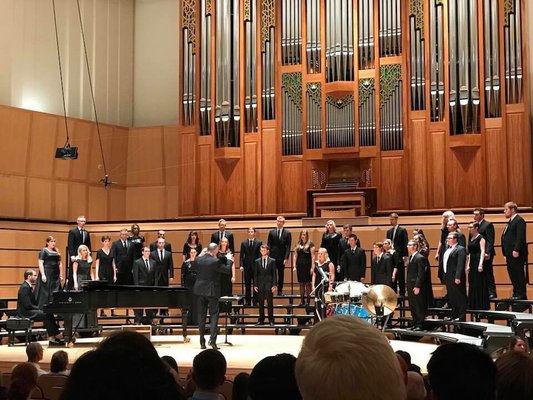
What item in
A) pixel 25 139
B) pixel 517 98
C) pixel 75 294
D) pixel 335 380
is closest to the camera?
pixel 335 380

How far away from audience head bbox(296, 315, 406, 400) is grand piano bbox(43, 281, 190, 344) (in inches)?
358

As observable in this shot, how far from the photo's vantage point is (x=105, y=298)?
10.2 metres

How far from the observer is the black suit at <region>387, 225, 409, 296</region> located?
41.2 feet

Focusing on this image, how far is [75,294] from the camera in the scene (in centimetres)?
1018

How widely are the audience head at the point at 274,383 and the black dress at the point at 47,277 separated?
1062 cm

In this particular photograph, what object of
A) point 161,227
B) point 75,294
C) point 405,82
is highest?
point 405,82

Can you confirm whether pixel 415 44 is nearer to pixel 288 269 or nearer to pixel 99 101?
pixel 288 269

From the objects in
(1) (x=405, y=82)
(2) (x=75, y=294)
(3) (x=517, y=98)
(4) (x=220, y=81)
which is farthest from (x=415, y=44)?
(2) (x=75, y=294)

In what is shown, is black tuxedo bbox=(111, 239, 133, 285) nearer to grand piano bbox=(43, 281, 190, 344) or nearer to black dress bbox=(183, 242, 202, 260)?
black dress bbox=(183, 242, 202, 260)

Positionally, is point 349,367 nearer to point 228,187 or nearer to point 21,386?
point 21,386

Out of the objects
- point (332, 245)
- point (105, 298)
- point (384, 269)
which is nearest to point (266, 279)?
point (332, 245)

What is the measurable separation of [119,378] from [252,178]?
1462 centimetres

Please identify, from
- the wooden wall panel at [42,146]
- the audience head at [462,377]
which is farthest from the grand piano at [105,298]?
the audience head at [462,377]

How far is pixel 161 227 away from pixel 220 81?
3.00 metres
